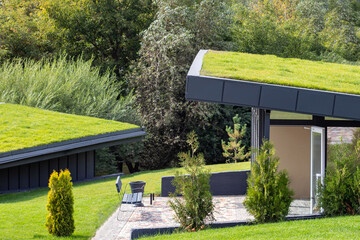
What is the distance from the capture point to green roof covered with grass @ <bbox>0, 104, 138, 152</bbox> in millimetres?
13877

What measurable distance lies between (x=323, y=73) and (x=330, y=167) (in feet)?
7.84

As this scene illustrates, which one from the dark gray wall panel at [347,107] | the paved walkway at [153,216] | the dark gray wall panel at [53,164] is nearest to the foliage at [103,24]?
the dark gray wall panel at [53,164]

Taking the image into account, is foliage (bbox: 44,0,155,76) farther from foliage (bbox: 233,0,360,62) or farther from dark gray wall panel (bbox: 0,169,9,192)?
dark gray wall panel (bbox: 0,169,9,192)

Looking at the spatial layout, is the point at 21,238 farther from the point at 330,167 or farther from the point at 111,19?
the point at 111,19

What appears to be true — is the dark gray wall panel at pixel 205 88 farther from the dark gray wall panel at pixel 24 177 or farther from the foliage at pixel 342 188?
the dark gray wall panel at pixel 24 177

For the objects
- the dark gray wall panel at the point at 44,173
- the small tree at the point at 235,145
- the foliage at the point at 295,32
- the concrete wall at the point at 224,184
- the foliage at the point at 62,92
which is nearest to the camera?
the concrete wall at the point at 224,184

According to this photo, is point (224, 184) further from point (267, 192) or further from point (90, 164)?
point (90, 164)

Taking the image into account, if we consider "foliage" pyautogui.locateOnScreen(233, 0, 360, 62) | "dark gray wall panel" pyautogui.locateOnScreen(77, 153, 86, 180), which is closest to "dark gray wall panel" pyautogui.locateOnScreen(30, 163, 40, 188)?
"dark gray wall panel" pyautogui.locateOnScreen(77, 153, 86, 180)

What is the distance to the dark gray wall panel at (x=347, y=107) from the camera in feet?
25.1

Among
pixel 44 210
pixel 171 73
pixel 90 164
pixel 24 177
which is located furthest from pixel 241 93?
pixel 171 73

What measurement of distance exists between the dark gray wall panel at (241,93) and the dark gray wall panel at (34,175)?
29.0 ft

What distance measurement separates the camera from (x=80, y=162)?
16.3 metres

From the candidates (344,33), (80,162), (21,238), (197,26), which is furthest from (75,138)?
(344,33)

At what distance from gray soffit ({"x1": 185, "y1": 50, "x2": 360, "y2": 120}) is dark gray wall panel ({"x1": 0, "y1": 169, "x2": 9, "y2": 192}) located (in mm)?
8158
